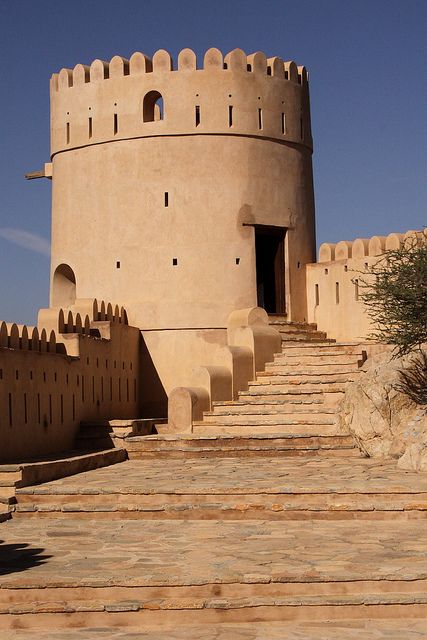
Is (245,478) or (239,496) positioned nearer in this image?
(239,496)

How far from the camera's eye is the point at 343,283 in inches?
765

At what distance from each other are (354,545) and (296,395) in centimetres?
789

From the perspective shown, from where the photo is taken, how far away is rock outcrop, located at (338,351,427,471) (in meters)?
13.2

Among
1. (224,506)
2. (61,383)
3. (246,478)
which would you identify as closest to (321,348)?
(61,383)

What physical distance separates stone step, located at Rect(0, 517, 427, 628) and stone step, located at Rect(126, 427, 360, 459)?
529 cm

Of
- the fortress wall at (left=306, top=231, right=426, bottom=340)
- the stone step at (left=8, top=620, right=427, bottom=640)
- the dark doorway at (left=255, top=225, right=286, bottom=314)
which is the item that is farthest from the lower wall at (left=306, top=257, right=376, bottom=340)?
the stone step at (left=8, top=620, right=427, bottom=640)

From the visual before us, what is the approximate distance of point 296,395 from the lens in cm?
1630

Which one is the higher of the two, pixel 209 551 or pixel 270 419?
pixel 270 419

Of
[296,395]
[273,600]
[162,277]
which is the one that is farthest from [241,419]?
[273,600]

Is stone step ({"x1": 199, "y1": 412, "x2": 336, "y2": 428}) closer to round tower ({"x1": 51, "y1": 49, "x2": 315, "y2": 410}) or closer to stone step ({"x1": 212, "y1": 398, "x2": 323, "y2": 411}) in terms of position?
stone step ({"x1": 212, "y1": 398, "x2": 323, "y2": 411})

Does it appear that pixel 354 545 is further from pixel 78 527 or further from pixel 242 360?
pixel 242 360

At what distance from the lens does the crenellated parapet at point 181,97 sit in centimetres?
1912

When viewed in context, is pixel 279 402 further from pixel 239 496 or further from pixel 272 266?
pixel 239 496

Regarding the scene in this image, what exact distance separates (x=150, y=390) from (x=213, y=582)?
1186 centimetres
